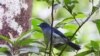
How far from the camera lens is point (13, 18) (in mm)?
1267

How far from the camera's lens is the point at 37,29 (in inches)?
42.1

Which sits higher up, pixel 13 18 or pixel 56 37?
pixel 13 18

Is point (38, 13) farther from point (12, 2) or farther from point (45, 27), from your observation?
point (45, 27)

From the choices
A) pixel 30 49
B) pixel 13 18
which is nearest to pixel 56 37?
pixel 30 49

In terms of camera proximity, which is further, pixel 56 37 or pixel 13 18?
pixel 13 18

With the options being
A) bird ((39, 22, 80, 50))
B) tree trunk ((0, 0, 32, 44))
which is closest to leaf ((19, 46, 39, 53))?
bird ((39, 22, 80, 50))

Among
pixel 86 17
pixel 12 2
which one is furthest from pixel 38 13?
pixel 86 17

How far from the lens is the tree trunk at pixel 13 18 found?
1.25 metres

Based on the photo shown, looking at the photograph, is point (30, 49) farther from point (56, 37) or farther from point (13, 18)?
point (13, 18)

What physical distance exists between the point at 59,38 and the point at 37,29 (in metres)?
0.10

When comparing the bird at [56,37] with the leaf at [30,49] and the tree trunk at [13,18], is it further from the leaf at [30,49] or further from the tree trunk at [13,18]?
the tree trunk at [13,18]

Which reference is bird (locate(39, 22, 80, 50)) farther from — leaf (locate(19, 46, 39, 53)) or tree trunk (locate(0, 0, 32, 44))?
tree trunk (locate(0, 0, 32, 44))

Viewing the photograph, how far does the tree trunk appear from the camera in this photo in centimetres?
125

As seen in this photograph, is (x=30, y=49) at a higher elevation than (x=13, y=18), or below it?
below
